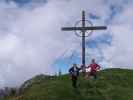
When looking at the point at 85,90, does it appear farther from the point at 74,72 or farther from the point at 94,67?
the point at 94,67

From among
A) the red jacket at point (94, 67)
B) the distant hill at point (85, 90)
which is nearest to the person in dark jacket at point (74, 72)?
the distant hill at point (85, 90)

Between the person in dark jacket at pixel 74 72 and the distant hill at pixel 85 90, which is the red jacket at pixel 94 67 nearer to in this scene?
the distant hill at pixel 85 90

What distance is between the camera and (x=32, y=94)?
54906mm

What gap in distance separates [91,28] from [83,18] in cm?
159

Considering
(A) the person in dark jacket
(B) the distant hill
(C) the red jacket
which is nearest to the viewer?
(B) the distant hill

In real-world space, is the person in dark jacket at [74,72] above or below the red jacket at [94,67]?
below

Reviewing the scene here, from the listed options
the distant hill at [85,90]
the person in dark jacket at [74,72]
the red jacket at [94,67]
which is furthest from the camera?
the red jacket at [94,67]

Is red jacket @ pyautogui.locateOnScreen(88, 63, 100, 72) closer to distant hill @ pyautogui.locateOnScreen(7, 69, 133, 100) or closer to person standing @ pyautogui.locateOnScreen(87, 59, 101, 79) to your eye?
person standing @ pyautogui.locateOnScreen(87, 59, 101, 79)

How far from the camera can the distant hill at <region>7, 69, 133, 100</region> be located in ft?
177

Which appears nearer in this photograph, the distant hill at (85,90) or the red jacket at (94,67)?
the distant hill at (85,90)

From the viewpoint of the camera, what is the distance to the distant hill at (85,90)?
2124 inches

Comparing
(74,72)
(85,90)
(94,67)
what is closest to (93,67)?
(94,67)

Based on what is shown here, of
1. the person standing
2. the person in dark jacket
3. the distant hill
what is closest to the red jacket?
the person standing

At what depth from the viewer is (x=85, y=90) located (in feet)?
185
